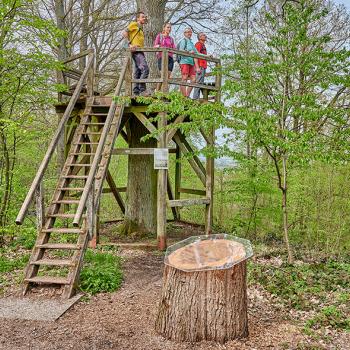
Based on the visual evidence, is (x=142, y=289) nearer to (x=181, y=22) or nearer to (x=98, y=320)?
(x=98, y=320)

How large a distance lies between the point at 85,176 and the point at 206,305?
Result: 3641mm

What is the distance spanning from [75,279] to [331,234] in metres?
7.64

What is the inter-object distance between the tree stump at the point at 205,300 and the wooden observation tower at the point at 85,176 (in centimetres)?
183

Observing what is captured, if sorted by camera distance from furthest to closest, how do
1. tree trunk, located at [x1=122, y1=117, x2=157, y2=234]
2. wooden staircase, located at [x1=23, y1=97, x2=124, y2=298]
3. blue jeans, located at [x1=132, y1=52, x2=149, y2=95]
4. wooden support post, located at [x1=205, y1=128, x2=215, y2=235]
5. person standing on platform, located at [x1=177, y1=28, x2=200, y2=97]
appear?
1. tree trunk, located at [x1=122, y1=117, x2=157, y2=234]
2. wooden support post, located at [x1=205, y1=128, x2=215, y2=235]
3. person standing on platform, located at [x1=177, y1=28, x2=200, y2=97]
4. blue jeans, located at [x1=132, y1=52, x2=149, y2=95]
5. wooden staircase, located at [x1=23, y1=97, x2=124, y2=298]

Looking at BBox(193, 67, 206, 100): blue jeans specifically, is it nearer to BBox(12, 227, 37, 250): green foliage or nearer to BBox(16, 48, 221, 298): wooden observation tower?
BBox(16, 48, 221, 298): wooden observation tower

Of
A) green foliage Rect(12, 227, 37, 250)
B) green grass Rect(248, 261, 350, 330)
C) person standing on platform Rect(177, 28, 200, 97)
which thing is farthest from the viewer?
person standing on platform Rect(177, 28, 200, 97)

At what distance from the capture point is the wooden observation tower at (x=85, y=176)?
5.96 m

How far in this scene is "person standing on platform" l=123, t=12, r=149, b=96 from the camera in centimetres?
865

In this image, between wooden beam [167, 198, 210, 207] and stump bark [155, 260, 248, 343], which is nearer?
stump bark [155, 260, 248, 343]

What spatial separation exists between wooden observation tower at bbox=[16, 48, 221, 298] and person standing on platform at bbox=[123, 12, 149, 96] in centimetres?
20

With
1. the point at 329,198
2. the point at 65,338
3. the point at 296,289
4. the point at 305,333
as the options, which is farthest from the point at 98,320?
the point at 329,198

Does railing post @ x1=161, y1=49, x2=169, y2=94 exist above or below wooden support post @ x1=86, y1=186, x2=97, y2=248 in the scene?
above

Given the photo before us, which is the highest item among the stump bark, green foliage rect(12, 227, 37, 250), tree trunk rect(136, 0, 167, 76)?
tree trunk rect(136, 0, 167, 76)

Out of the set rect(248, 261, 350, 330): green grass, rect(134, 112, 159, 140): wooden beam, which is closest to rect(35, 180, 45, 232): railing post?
rect(134, 112, 159, 140): wooden beam
